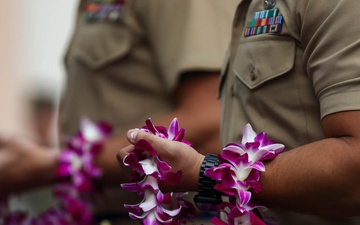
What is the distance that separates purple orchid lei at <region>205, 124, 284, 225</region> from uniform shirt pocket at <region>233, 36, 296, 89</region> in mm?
134

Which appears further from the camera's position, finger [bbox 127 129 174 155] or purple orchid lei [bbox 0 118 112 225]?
purple orchid lei [bbox 0 118 112 225]

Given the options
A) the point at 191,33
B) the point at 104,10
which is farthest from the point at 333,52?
the point at 104,10

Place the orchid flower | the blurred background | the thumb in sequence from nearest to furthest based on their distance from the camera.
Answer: the orchid flower → the thumb → the blurred background

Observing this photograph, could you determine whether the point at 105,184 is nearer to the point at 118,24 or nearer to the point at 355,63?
the point at 118,24

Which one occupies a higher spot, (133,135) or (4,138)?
(133,135)

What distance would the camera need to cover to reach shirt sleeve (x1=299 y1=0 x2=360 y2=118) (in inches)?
59.7

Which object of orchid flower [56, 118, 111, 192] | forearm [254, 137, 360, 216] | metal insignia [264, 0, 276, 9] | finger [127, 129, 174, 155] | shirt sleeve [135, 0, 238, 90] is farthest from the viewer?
orchid flower [56, 118, 111, 192]

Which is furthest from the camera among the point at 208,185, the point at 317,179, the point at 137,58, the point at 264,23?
the point at 137,58

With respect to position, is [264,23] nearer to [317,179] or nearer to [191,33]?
[317,179]

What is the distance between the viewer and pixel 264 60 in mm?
1710

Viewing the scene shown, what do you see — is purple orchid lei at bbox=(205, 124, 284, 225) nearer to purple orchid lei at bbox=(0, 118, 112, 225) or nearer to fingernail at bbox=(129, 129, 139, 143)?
fingernail at bbox=(129, 129, 139, 143)

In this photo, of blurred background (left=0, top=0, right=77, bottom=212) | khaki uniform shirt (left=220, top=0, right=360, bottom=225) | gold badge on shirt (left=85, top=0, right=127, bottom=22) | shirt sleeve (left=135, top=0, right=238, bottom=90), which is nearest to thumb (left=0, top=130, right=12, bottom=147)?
gold badge on shirt (left=85, top=0, right=127, bottom=22)

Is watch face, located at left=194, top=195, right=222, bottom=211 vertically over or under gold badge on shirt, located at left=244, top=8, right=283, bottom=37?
under

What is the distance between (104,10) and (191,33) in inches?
13.8
